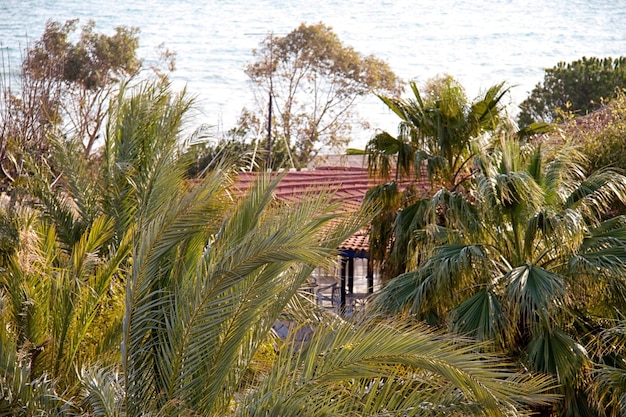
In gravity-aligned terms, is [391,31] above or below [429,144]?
above

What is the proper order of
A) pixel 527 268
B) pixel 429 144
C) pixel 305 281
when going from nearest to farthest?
pixel 305 281
pixel 527 268
pixel 429 144

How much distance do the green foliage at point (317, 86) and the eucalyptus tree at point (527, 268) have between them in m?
28.9

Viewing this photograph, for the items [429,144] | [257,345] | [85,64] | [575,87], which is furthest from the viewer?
[575,87]

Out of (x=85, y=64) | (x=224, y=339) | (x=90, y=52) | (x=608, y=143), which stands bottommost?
(x=224, y=339)

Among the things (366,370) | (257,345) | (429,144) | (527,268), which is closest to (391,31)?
(429,144)

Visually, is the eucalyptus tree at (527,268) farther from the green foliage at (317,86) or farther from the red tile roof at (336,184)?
the green foliage at (317,86)

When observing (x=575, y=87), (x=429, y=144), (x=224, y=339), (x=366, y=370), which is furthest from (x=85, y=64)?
(x=366, y=370)

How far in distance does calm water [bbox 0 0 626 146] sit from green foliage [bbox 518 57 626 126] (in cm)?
504

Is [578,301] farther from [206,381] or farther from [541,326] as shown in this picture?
[206,381]

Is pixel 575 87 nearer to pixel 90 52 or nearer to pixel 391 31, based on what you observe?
pixel 391 31

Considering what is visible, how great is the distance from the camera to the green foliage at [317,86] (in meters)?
37.3

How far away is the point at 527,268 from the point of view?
7.35m

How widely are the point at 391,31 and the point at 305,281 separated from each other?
160 ft

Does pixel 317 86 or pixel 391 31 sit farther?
pixel 391 31
